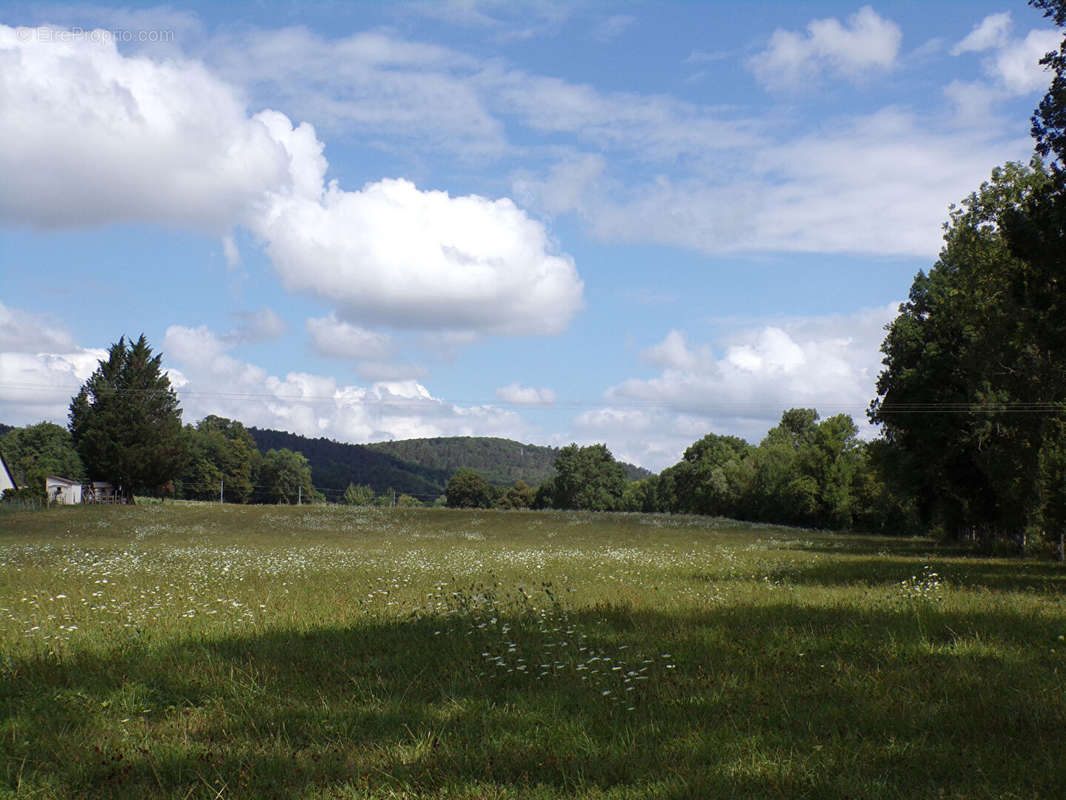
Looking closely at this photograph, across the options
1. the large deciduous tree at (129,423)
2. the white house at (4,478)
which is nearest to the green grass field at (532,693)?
the large deciduous tree at (129,423)

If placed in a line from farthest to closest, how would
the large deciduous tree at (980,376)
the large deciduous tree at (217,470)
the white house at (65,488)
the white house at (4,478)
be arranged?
the large deciduous tree at (217,470), the white house at (65,488), the white house at (4,478), the large deciduous tree at (980,376)

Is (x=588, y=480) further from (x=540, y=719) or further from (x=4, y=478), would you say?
(x=540, y=719)

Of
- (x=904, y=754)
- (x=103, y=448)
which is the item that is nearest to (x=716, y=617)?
(x=904, y=754)

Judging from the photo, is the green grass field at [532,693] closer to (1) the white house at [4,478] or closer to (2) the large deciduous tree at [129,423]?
(2) the large deciduous tree at [129,423]

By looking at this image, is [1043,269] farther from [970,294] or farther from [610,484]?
[610,484]

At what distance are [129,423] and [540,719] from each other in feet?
294

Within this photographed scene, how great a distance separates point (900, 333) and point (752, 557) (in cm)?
2273

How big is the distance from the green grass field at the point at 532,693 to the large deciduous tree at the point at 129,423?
75.9 meters

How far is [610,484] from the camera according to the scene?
539 feet

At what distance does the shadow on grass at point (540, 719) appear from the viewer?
211 inches

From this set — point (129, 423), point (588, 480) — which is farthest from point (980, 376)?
point (588, 480)

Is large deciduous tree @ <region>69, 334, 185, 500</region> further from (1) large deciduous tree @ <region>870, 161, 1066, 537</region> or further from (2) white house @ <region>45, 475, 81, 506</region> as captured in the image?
(1) large deciduous tree @ <region>870, 161, 1066, 537</region>

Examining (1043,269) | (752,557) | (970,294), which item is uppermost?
(970,294)

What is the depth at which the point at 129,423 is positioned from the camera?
278 feet
